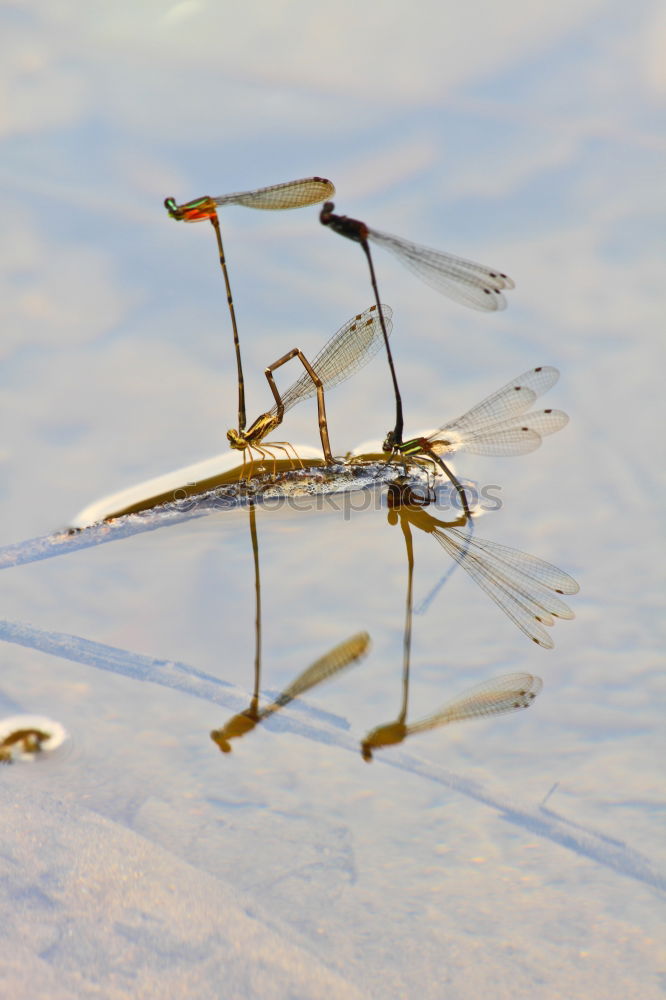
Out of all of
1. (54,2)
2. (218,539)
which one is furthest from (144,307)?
(54,2)

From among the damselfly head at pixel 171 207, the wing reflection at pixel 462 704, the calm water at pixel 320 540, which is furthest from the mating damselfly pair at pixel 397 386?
the wing reflection at pixel 462 704

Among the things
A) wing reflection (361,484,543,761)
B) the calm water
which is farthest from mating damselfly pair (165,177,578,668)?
wing reflection (361,484,543,761)

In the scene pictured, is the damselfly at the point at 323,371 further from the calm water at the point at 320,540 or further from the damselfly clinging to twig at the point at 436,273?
the damselfly clinging to twig at the point at 436,273

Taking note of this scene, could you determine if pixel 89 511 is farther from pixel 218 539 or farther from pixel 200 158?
pixel 200 158

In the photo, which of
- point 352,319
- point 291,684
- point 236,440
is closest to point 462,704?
point 291,684

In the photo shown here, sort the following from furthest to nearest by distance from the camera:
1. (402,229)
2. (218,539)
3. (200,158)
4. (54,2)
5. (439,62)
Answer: (54,2) < (439,62) < (200,158) < (402,229) < (218,539)
